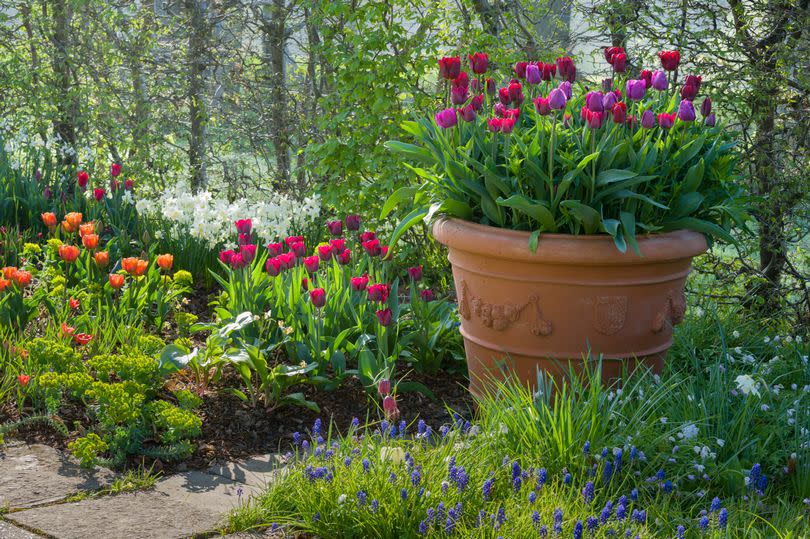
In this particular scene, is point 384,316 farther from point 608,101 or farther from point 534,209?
point 608,101

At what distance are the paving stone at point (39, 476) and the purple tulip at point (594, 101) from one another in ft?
6.16

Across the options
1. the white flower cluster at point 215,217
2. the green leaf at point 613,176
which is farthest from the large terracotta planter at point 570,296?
the white flower cluster at point 215,217

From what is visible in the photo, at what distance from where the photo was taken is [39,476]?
2.63 metres

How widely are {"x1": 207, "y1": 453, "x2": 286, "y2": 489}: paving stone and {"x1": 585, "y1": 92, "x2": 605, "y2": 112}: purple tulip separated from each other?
1.48m

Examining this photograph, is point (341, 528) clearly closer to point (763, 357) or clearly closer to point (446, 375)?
point (446, 375)

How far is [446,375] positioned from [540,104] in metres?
1.40

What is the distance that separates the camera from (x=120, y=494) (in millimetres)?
2555

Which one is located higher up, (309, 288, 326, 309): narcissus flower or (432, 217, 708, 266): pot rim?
(432, 217, 708, 266): pot rim

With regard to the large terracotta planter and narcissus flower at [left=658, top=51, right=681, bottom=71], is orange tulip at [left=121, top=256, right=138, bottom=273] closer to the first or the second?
the large terracotta planter

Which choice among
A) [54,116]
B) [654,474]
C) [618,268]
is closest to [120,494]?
[654,474]

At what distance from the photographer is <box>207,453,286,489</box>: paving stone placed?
2.73 m

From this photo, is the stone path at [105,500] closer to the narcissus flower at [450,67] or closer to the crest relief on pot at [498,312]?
the crest relief on pot at [498,312]

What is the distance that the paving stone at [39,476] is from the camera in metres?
2.50

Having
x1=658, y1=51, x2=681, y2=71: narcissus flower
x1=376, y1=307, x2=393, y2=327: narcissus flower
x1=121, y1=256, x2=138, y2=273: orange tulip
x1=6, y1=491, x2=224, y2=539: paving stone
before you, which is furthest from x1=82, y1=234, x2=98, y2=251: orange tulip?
x1=658, y1=51, x2=681, y2=71: narcissus flower
